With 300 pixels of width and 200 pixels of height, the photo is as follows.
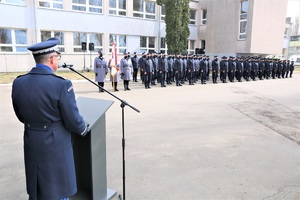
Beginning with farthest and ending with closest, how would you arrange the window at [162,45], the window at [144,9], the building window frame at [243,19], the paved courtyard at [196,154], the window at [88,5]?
the window at [162,45] < the building window frame at [243,19] < the window at [144,9] < the window at [88,5] < the paved courtyard at [196,154]

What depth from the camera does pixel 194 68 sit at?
16422mm

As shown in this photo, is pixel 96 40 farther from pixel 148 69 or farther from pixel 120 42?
pixel 148 69

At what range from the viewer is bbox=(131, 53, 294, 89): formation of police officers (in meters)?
14.7

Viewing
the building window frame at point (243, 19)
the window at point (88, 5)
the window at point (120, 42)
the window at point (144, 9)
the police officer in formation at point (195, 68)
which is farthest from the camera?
the building window frame at point (243, 19)

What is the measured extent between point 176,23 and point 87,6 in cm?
785

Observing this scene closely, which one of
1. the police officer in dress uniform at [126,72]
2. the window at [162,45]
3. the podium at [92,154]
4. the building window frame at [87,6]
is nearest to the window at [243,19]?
the window at [162,45]

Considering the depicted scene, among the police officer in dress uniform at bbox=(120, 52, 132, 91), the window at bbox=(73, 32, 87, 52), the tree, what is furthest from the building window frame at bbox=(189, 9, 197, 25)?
the police officer in dress uniform at bbox=(120, 52, 132, 91)

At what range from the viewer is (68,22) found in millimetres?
21625

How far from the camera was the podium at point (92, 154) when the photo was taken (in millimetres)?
2790

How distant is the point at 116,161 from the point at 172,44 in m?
20.9

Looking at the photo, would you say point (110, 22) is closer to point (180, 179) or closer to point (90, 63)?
point (90, 63)

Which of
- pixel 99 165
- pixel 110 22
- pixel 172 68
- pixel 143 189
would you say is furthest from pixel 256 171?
pixel 110 22

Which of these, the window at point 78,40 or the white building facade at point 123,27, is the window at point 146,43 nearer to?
the white building facade at point 123,27

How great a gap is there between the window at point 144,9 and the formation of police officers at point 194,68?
10.3 metres
